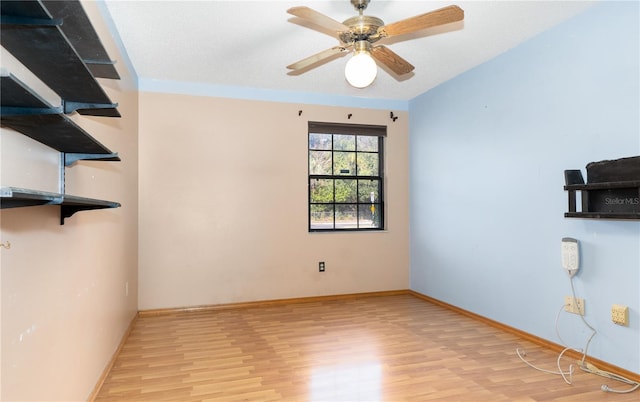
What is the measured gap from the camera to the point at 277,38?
9.96 feet

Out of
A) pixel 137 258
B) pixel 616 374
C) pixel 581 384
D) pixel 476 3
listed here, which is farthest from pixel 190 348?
pixel 476 3

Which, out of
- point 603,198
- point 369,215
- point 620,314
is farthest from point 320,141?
point 620,314

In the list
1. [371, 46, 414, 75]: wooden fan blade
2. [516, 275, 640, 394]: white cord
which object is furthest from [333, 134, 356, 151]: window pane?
[516, 275, 640, 394]: white cord

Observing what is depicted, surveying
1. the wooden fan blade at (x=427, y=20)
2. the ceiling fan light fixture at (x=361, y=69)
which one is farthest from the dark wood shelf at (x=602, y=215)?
the ceiling fan light fixture at (x=361, y=69)

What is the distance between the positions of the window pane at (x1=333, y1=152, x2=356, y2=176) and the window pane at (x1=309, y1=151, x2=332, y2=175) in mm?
81

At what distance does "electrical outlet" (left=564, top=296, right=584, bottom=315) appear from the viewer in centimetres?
270

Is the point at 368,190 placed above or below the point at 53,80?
below

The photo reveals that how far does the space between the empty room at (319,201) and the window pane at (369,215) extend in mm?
58

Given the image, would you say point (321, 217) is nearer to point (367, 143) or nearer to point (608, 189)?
point (367, 143)

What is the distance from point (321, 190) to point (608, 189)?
2879 mm

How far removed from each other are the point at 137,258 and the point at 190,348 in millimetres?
1393

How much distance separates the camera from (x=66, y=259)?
179 centimetres

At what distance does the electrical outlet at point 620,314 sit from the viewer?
7.95 ft

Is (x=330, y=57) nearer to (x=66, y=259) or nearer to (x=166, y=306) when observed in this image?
(x=66, y=259)
